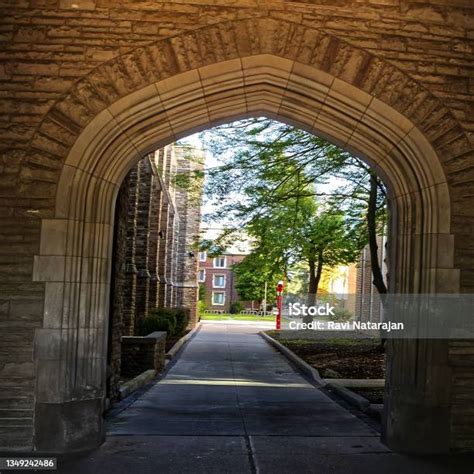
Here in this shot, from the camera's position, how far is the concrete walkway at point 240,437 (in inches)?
219

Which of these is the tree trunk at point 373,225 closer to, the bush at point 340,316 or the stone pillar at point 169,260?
the stone pillar at point 169,260

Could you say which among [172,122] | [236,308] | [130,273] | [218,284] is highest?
[172,122]

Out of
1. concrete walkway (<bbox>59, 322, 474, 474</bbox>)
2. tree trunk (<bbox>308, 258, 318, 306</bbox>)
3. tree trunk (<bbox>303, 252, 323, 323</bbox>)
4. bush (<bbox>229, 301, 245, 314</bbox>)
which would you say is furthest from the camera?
bush (<bbox>229, 301, 245, 314</bbox>)

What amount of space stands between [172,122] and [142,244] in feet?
41.3

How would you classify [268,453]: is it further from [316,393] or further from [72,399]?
[316,393]

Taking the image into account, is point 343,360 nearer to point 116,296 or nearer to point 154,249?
point 116,296

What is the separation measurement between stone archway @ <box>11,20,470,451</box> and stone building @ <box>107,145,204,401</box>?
7.68 feet

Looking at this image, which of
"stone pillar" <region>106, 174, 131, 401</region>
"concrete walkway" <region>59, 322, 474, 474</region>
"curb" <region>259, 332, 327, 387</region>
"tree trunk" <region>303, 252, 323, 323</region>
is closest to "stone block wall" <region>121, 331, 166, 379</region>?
"concrete walkway" <region>59, 322, 474, 474</region>

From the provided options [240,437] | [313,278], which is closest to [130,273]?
[240,437]

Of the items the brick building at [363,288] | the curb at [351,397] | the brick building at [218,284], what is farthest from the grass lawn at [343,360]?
the brick building at [218,284]

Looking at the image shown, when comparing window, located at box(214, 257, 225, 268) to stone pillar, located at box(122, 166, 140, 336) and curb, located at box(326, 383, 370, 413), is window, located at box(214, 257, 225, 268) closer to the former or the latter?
stone pillar, located at box(122, 166, 140, 336)

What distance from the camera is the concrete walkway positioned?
18.2 feet

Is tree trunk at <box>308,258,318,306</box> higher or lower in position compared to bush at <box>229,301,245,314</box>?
higher

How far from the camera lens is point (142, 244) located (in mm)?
18875
